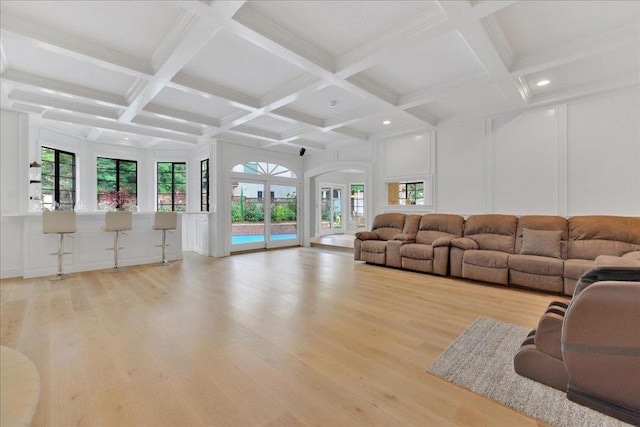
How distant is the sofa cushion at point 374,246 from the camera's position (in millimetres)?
5574

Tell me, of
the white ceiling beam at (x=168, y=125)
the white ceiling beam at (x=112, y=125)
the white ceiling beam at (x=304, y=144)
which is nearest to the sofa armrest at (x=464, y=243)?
the white ceiling beam at (x=304, y=144)

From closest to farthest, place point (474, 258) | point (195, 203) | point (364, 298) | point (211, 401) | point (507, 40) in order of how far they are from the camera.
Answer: point (211, 401), point (507, 40), point (364, 298), point (474, 258), point (195, 203)

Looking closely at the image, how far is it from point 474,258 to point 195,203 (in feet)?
22.5

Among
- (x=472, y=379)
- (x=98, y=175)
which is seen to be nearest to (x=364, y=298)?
(x=472, y=379)

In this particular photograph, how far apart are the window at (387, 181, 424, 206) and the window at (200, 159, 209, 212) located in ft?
15.1

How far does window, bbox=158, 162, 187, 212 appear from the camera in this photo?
790 centimetres

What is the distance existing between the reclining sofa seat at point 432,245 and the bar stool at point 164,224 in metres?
4.60

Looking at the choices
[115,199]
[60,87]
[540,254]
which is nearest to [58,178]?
[115,199]

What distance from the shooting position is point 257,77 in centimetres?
383

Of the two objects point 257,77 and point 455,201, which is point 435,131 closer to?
point 455,201

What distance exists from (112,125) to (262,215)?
3787mm

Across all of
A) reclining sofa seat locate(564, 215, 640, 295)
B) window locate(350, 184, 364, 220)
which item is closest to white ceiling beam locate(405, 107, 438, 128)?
reclining sofa seat locate(564, 215, 640, 295)

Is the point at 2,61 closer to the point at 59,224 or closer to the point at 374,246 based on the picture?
the point at 59,224

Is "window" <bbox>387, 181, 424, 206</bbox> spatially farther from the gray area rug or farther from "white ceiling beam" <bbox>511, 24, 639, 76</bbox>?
the gray area rug
